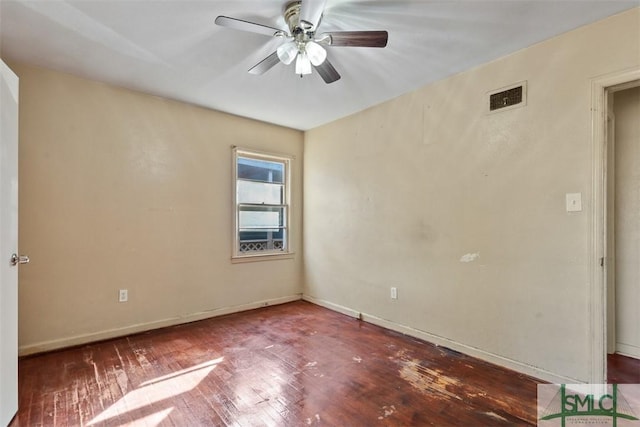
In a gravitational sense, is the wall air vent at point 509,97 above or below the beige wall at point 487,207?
above

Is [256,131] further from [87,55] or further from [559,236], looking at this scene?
[559,236]

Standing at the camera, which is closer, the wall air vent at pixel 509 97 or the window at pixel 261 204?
the wall air vent at pixel 509 97

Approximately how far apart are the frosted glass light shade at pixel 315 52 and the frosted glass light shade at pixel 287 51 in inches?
3.3

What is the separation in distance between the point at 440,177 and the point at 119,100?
328 centimetres

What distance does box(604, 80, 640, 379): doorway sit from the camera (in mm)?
2631

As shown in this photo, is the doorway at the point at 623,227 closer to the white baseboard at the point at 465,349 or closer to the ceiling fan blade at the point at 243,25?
the white baseboard at the point at 465,349

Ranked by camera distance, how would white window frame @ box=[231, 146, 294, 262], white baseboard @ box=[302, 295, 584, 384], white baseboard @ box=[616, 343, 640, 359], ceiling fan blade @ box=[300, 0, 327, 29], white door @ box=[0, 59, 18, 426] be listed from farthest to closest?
white window frame @ box=[231, 146, 294, 262]
white baseboard @ box=[616, 343, 640, 359]
white baseboard @ box=[302, 295, 584, 384]
white door @ box=[0, 59, 18, 426]
ceiling fan blade @ box=[300, 0, 327, 29]

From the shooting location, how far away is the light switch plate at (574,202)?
2100mm

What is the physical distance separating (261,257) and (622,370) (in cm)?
368

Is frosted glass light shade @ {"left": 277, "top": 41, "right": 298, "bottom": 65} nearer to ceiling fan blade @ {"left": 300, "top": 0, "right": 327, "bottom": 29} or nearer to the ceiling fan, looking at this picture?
the ceiling fan

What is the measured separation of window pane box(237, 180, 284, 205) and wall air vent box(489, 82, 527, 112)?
2845mm

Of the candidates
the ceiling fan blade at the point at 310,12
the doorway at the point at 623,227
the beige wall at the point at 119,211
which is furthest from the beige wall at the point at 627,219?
the beige wall at the point at 119,211

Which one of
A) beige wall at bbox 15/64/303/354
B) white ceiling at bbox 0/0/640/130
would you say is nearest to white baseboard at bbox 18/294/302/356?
beige wall at bbox 15/64/303/354

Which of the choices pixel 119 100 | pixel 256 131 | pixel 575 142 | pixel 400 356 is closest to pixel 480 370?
pixel 400 356
